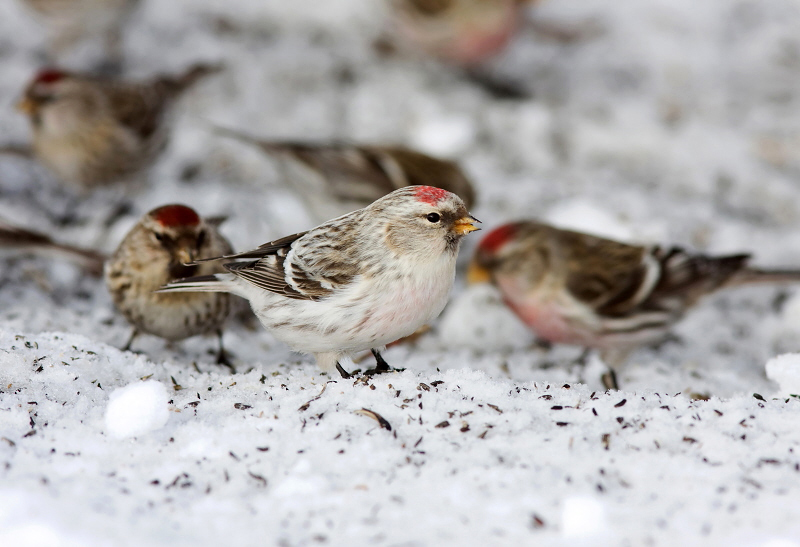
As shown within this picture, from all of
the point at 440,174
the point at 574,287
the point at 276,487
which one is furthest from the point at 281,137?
the point at 276,487

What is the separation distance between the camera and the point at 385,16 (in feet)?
20.8

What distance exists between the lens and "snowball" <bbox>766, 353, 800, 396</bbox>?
2.59m

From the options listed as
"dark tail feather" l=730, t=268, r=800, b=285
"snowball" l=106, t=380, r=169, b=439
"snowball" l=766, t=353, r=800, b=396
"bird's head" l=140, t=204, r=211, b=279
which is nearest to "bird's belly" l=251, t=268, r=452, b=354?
"snowball" l=106, t=380, r=169, b=439

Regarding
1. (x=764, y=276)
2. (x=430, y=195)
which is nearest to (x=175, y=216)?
(x=430, y=195)

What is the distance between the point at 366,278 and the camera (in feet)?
8.48

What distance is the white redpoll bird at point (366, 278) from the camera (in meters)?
2.55

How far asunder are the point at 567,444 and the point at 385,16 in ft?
16.3

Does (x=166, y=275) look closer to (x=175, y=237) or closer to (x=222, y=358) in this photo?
(x=175, y=237)

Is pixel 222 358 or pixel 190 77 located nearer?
pixel 222 358

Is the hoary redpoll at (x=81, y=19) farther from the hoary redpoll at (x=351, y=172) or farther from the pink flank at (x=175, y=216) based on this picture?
the pink flank at (x=175, y=216)

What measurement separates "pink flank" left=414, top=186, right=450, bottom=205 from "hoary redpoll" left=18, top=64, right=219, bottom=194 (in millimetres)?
2772

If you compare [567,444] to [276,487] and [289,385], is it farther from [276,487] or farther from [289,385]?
[289,385]

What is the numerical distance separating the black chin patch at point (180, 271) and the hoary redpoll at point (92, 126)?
188 centimetres

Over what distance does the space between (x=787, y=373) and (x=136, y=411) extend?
81.4 inches
